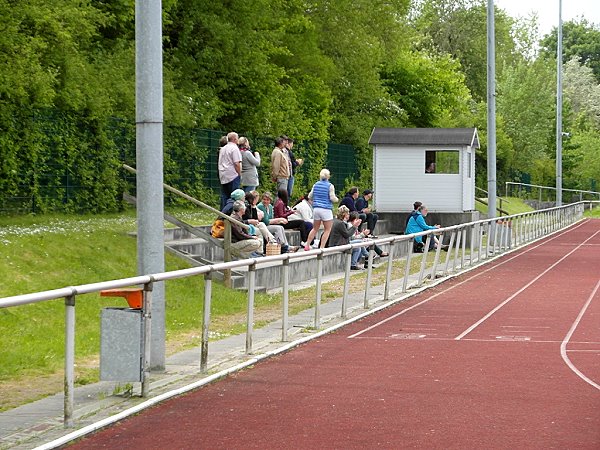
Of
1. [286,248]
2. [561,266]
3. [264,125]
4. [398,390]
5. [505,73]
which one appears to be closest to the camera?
[398,390]

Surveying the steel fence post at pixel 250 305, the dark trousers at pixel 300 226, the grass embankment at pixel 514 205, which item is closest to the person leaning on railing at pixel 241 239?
the dark trousers at pixel 300 226

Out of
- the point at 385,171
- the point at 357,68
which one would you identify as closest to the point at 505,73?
the point at 357,68

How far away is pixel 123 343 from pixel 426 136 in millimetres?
35445

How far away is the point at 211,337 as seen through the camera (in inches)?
547

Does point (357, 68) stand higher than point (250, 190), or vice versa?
point (357, 68)

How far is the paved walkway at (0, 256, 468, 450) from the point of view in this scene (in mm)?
9906

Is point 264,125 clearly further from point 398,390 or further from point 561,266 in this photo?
point 398,390

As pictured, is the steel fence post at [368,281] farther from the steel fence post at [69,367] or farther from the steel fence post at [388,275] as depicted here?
the steel fence post at [69,367]

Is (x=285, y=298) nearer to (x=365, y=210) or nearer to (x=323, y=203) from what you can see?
(x=323, y=203)

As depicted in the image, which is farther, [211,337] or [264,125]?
[264,125]

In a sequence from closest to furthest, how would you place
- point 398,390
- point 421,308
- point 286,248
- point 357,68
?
point 398,390 < point 421,308 < point 286,248 < point 357,68

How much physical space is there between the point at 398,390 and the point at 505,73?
95831 millimetres

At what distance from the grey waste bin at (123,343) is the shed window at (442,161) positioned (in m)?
35.1

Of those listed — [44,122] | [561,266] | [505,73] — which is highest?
[505,73]
